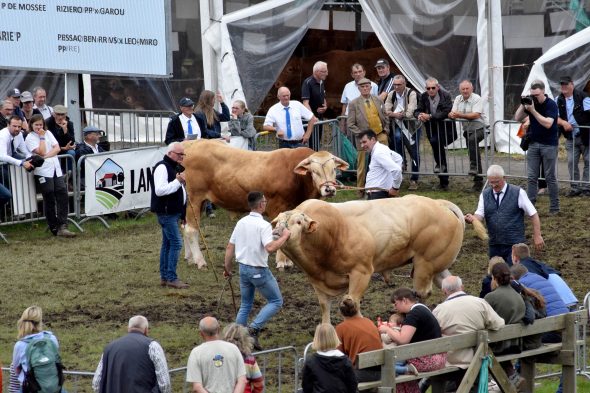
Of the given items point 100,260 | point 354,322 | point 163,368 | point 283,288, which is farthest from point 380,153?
point 163,368

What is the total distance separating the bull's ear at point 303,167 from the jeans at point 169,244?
5.43ft

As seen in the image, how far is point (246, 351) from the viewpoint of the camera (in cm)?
1079

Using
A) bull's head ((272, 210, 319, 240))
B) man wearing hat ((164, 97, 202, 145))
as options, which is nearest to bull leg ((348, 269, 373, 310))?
bull's head ((272, 210, 319, 240))

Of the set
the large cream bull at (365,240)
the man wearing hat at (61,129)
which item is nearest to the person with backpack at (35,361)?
Answer: the large cream bull at (365,240)

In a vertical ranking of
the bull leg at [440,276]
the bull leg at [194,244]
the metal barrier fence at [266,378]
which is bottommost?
the metal barrier fence at [266,378]

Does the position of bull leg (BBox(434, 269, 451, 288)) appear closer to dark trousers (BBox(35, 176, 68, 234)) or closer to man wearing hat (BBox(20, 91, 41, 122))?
dark trousers (BBox(35, 176, 68, 234))

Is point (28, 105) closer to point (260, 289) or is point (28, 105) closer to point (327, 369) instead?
point (260, 289)

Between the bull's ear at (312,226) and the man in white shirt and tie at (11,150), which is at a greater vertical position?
the man in white shirt and tie at (11,150)

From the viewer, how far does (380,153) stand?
16.7 metres

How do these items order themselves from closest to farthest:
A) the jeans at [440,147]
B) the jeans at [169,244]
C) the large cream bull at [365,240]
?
the large cream bull at [365,240], the jeans at [169,244], the jeans at [440,147]

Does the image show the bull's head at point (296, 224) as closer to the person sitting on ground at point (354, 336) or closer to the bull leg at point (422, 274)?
the bull leg at point (422, 274)

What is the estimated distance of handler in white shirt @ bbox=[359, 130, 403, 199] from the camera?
54.6ft

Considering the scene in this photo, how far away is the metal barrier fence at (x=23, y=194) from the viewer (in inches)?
760

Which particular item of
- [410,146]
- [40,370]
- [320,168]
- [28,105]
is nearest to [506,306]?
[40,370]
